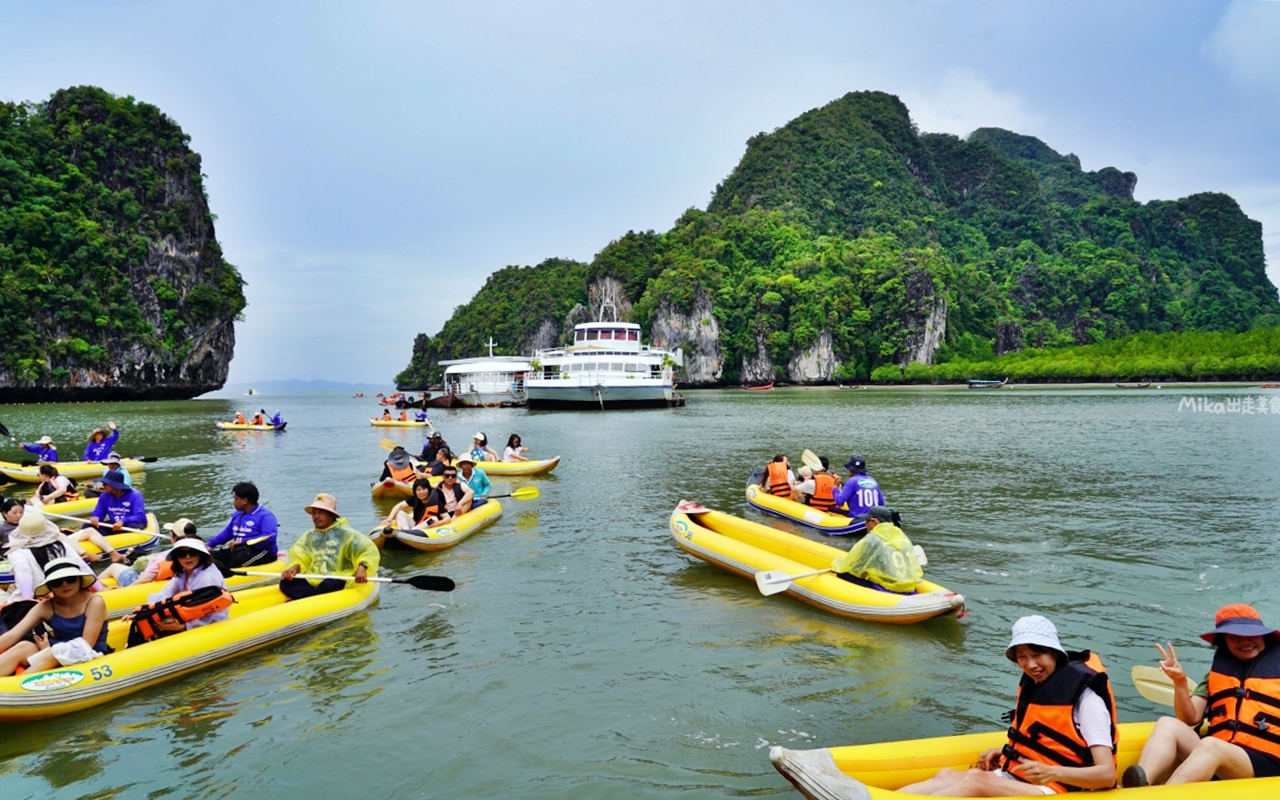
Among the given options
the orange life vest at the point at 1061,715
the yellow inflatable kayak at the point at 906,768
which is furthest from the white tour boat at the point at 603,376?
the orange life vest at the point at 1061,715

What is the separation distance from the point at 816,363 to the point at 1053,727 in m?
114

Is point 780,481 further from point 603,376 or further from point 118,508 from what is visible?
point 603,376

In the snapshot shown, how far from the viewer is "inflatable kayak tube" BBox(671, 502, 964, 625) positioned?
7.97m

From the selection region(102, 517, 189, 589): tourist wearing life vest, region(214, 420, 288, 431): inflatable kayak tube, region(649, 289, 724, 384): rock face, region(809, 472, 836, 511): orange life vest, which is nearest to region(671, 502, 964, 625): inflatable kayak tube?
region(809, 472, 836, 511): orange life vest

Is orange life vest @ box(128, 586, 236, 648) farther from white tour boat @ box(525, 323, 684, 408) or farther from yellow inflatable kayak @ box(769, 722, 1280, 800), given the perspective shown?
white tour boat @ box(525, 323, 684, 408)

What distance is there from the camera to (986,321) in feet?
405

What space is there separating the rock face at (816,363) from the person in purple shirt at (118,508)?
357ft

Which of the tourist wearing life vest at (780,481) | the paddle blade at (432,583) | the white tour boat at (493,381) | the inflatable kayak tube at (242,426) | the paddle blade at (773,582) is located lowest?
the paddle blade at (773,582)

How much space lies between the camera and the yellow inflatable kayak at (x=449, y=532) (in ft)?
37.6

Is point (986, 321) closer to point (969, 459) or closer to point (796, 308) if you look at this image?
point (796, 308)

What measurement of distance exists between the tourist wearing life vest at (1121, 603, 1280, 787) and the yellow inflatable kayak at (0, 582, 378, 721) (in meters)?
7.48

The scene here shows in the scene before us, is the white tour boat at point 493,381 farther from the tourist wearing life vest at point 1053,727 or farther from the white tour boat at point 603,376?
the tourist wearing life vest at point 1053,727

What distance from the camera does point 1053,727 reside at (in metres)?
4.02

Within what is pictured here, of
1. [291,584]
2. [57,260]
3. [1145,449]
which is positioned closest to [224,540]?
[291,584]
